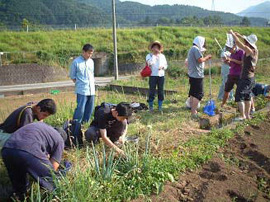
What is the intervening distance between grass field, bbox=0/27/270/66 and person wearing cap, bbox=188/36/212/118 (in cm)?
1682

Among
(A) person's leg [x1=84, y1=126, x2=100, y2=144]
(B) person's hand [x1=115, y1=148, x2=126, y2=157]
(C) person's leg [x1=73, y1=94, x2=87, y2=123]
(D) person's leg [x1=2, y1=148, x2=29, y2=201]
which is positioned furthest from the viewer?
(C) person's leg [x1=73, y1=94, x2=87, y2=123]

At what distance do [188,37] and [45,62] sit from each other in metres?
14.7

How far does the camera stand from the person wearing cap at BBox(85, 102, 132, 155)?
12.3 ft

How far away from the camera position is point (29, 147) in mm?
2893

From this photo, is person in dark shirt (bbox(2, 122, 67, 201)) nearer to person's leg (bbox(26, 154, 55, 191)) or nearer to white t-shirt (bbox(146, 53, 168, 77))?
person's leg (bbox(26, 154, 55, 191))

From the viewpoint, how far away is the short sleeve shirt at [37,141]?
2.89 m

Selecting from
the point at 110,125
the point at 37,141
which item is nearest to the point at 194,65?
the point at 110,125

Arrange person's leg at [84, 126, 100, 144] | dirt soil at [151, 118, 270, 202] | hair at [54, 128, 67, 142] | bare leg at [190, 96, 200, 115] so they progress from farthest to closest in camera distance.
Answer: bare leg at [190, 96, 200, 115], person's leg at [84, 126, 100, 144], hair at [54, 128, 67, 142], dirt soil at [151, 118, 270, 202]

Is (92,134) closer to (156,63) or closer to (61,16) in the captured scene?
(156,63)

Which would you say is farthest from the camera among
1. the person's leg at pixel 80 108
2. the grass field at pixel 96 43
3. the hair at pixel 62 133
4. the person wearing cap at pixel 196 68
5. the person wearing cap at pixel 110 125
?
the grass field at pixel 96 43

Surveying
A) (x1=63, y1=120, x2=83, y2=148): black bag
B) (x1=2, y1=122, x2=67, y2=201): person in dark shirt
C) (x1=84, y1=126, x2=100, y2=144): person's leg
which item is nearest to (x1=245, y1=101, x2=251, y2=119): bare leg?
(x1=84, y1=126, x2=100, y2=144): person's leg

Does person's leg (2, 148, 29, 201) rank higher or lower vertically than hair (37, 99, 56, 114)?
lower

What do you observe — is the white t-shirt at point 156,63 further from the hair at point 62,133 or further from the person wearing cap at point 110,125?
the hair at point 62,133

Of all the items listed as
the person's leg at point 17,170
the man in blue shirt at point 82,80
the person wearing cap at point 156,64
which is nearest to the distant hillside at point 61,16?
the person wearing cap at point 156,64
